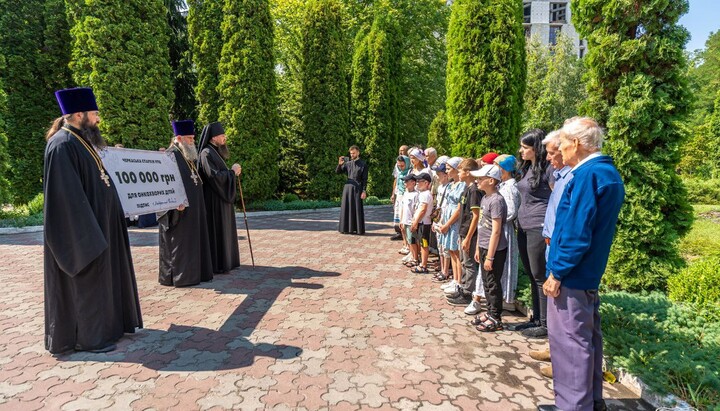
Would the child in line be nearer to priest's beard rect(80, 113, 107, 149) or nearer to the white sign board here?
the white sign board

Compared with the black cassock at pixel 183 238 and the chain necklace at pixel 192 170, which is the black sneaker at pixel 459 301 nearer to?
the black cassock at pixel 183 238

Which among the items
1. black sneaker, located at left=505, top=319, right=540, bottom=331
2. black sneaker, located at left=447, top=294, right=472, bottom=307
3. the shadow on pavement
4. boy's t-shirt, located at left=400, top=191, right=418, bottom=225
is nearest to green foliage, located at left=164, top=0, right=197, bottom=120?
boy's t-shirt, located at left=400, top=191, right=418, bottom=225

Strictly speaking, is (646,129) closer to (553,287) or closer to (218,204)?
(553,287)

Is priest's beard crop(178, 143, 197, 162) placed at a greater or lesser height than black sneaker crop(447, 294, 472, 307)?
greater

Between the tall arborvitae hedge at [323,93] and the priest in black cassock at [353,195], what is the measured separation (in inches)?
259

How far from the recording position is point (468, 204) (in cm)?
471

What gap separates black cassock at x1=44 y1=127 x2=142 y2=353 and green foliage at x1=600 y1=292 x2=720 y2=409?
186 inches

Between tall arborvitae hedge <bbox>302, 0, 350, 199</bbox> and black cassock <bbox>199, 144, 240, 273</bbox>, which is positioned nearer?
black cassock <bbox>199, 144, 240, 273</bbox>

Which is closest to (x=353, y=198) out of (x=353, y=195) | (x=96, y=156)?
(x=353, y=195)

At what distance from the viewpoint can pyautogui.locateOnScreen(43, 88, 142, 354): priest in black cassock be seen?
352cm

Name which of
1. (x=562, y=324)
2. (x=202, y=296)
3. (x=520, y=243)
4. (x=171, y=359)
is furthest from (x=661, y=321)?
(x=202, y=296)

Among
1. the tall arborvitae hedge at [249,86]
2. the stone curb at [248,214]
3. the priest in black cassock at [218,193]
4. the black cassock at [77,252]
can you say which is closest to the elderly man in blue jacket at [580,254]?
the black cassock at [77,252]

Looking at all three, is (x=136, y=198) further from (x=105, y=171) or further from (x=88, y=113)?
(x=88, y=113)

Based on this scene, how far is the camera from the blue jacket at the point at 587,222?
8.14 ft
